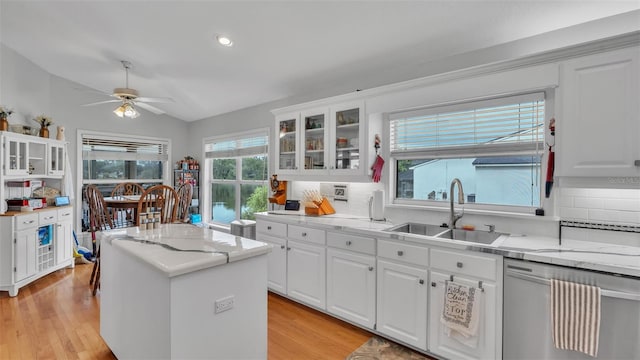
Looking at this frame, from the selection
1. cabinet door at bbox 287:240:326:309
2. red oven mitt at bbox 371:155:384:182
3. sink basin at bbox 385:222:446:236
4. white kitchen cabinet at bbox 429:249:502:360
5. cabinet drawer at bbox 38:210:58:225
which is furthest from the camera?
cabinet drawer at bbox 38:210:58:225

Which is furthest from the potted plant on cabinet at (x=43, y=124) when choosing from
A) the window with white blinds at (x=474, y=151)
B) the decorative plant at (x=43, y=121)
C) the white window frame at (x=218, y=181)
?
the window with white blinds at (x=474, y=151)

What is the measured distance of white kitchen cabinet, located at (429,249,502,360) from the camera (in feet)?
6.55

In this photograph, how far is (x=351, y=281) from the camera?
8.93 feet

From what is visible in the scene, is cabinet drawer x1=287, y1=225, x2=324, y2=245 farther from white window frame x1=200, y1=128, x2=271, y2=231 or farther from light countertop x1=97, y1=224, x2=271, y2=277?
white window frame x1=200, y1=128, x2=271, y2=231

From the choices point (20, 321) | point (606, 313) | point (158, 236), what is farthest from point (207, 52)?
point (606, 313)

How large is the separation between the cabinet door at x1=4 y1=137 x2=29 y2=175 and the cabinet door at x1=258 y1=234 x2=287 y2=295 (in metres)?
3.18

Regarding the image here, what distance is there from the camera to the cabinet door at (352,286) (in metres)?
2.60

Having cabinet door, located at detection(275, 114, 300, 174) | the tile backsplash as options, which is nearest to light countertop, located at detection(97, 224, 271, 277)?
cabinet door, located at detection(275, 114, 300, 174)

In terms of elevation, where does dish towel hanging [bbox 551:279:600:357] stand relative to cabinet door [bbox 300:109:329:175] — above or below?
below

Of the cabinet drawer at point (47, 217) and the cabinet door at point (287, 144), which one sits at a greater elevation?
the cabinet door at point (287, 144)

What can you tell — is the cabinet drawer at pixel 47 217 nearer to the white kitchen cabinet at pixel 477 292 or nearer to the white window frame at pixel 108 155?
the white window frame at pixel 108 155

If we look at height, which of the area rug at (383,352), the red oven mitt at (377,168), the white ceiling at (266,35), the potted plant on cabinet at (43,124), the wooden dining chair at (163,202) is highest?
the white ceiling at (266,35)

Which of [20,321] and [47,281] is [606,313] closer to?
[20,321]

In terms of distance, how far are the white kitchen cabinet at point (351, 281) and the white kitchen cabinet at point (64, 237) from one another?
3.84 m
